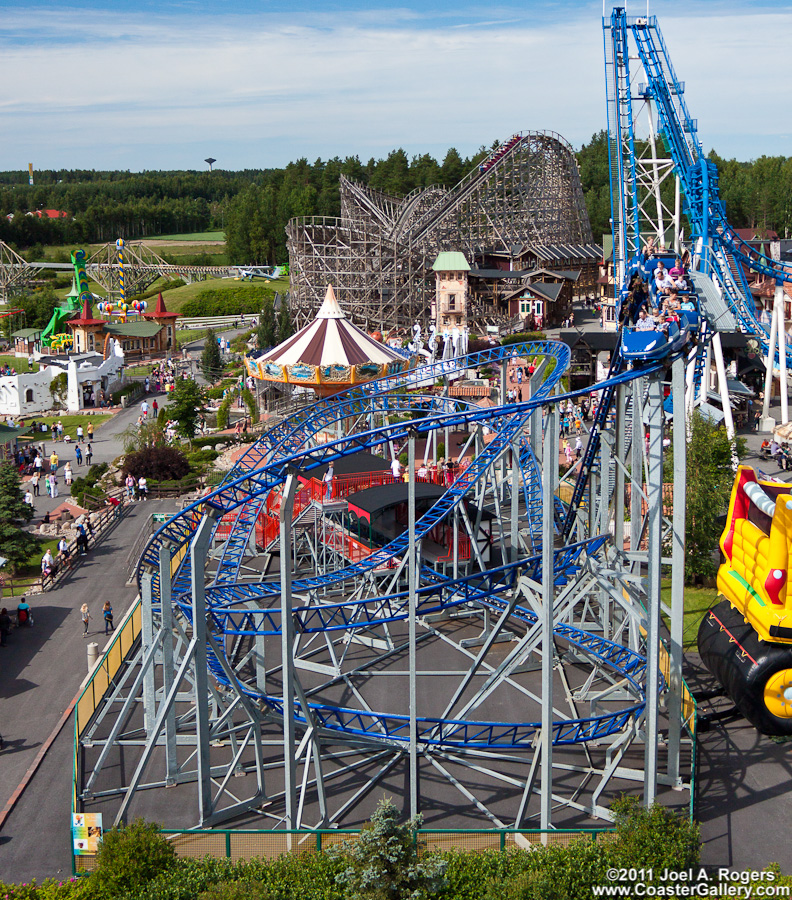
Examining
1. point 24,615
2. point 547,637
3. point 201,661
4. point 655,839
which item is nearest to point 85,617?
point 24,615

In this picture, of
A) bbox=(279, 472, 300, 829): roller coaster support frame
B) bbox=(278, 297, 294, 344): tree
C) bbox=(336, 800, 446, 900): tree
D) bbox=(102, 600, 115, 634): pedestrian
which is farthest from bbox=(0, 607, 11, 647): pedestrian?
bbox=(278, 297, 294, 344): tree

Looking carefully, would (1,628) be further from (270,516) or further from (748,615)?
(748,615)

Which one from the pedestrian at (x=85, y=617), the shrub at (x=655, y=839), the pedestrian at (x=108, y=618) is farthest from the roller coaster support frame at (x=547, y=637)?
the pedestrian at (x=85, y=617)

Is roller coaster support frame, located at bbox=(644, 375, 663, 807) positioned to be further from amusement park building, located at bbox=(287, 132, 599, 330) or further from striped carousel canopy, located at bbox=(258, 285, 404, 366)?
amusement park building, located at bbox=(287, 132, 599, 330)

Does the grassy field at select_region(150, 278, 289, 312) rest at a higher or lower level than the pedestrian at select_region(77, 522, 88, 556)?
A: higher

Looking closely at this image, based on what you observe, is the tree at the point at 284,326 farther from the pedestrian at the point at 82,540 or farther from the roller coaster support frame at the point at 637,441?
the roller coaster support frame at the point at 637,441

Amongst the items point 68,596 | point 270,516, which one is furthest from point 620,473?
point 68,596
